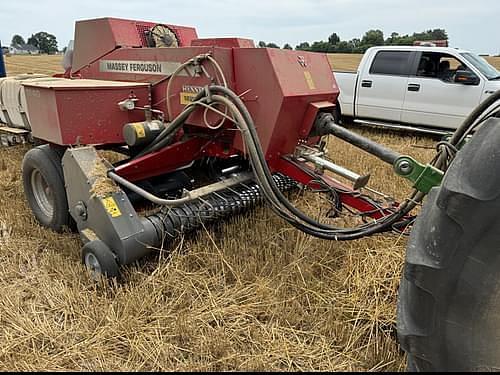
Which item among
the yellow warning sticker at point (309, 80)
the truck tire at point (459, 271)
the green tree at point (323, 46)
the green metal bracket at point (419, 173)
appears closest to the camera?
the truck tire at point (459, 271)

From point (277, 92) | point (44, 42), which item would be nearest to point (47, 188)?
point (277, 92)

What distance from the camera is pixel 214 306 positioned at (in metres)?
2.53

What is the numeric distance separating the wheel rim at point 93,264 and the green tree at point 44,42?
67.6 metres

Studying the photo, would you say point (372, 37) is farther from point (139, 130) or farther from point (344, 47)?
point (139, 130)

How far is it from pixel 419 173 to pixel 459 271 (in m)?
0.83

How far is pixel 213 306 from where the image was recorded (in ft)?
8.29

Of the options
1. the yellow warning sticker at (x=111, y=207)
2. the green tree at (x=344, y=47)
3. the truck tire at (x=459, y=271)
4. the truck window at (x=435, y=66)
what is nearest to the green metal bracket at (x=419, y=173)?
the truck tire at (x=459, y=271)

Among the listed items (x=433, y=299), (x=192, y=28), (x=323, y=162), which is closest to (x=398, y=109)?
(x=192, y=28)

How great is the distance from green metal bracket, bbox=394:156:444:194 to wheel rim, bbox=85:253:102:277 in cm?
185

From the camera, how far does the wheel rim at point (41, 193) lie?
3.65 meters

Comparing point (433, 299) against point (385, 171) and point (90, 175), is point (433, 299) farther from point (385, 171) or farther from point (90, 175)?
point (385, 171)

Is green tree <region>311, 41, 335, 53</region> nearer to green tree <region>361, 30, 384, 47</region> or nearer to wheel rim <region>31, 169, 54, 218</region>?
green tree <region>361, 30, 384, 47</region>

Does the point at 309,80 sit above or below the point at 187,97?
above

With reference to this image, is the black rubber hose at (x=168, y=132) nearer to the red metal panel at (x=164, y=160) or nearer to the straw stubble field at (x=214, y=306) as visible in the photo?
the red metal panel at (x=164, y=160)
